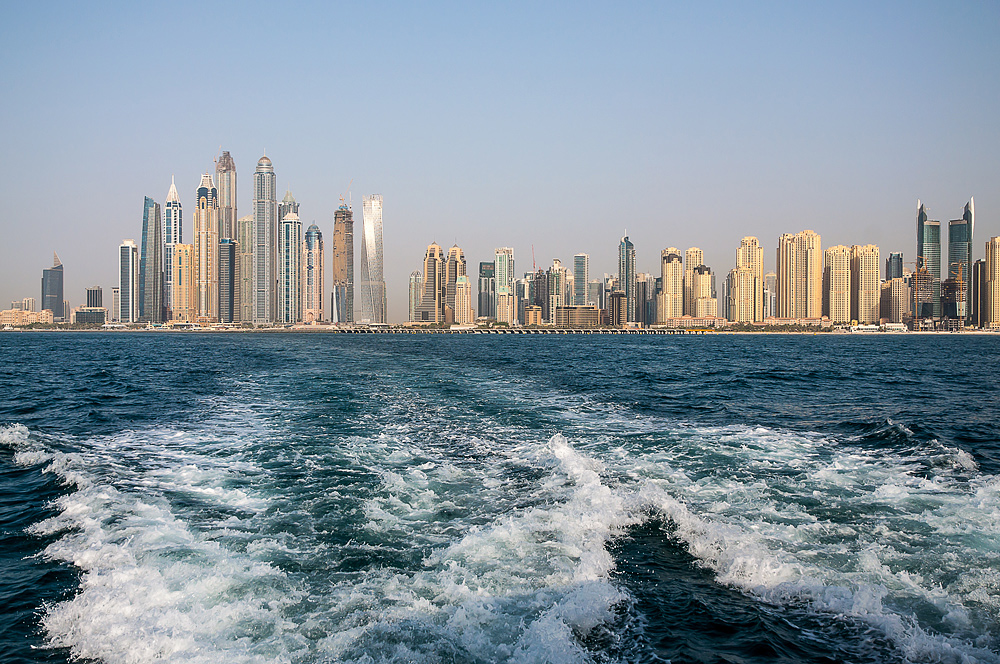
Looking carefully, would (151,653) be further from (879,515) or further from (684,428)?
(684,428)

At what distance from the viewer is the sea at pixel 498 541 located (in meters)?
5.75

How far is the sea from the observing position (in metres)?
5.75

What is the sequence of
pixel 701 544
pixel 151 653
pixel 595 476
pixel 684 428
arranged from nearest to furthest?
pixel 151 653 < pixel 701 544 < pixel 595 476 < pixel 684 428

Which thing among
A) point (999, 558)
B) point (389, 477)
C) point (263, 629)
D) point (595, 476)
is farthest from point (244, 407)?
point (999, 558)

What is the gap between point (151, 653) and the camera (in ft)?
17.8

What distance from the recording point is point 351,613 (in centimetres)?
614

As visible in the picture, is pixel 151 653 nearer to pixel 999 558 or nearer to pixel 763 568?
pixel 763 568

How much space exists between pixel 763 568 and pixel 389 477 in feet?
23.4

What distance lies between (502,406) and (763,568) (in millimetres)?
15776

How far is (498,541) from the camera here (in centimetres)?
821

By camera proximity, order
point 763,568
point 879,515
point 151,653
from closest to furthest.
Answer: point 151,653
point 763,568
point 879,515

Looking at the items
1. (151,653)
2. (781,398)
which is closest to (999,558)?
(151,653)

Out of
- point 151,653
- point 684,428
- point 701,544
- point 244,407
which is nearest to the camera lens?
point 151,653

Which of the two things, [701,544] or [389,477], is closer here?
[701,544]
